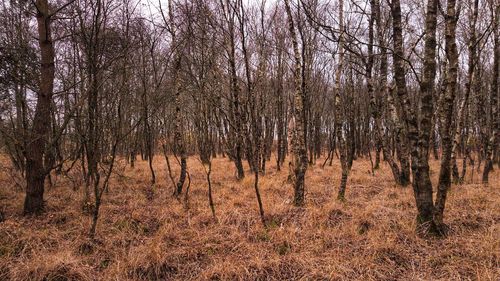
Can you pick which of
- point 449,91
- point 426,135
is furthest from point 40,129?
point 449,91

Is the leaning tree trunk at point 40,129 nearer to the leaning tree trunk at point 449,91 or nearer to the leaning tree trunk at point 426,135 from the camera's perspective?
the leaning tree trunk at point 426,135

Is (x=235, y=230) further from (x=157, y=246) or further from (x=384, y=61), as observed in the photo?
(x=384, y=61)

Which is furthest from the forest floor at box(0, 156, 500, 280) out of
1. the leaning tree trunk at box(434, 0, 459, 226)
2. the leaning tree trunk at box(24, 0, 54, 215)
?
the leaning tree trunk at box(434, 0, 459, 226)

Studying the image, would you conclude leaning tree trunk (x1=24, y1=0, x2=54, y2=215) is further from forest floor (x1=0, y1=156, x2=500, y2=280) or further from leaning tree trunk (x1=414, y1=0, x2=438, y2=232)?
leaning tree trunk (x1=414, y1=0, x2=438, y2=232)

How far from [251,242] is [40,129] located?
13.7ft

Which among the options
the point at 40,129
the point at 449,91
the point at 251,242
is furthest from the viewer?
the point at 40,129

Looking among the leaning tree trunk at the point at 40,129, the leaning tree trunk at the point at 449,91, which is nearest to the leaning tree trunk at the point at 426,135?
the leaning tree trunk at the point at 449,91

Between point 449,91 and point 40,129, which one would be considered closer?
point 449,91

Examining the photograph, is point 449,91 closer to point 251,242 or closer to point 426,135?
point 426,135

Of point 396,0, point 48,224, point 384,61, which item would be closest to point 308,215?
point 396,0

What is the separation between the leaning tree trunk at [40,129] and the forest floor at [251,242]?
338 mm

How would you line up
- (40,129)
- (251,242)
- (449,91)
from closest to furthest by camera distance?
(449,91) < (251,242) < (40,129)

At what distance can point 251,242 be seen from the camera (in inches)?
167

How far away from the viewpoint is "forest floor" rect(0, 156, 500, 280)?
11.2 feet
